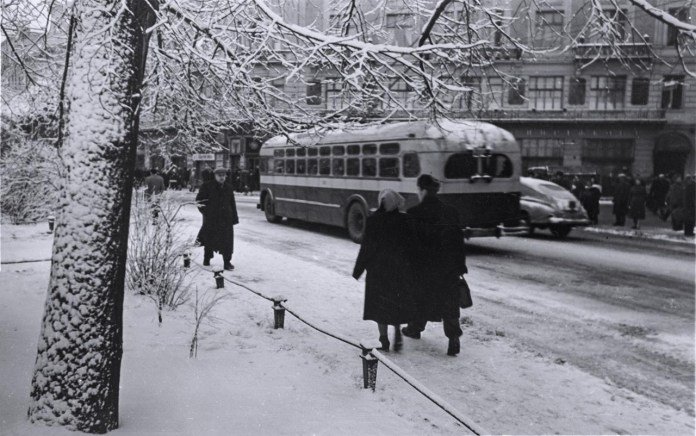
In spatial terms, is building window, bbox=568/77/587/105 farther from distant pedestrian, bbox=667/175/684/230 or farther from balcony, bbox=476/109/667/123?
distant pedestrian, bbox=667/175/684/230

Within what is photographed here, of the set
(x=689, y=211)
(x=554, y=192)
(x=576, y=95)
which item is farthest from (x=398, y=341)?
(x=576, y=95)

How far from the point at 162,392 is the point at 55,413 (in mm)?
1046

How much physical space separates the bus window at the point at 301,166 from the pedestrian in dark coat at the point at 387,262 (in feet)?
40.2

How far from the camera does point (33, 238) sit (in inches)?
578

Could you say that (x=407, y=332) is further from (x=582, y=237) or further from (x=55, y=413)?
(x=582, y=237)

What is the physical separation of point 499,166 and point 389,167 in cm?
257

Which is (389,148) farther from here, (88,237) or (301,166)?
(88,237)

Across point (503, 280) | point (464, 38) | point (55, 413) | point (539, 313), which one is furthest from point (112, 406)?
point (503, 280)

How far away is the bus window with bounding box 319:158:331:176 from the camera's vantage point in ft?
55.7

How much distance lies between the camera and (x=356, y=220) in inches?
627

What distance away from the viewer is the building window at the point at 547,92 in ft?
140

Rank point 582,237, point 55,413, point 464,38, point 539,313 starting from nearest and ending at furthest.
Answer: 1. point 55,413
2. point 464,38
3. point 539,313
4. point 582,237

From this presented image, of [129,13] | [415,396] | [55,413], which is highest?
[129,13]

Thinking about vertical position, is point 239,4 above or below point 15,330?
above
